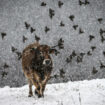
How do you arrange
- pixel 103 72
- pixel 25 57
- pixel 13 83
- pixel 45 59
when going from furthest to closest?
1. pixel 103 72
2. pixel 13 83
3. pixel 25 57
4. pixel 45 59

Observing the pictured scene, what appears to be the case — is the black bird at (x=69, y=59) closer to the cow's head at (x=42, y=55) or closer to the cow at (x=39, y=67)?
the cow at (x=39, y=67)

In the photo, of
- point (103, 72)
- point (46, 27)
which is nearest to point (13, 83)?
point (46, 27)

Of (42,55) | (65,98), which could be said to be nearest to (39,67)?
(42,55)

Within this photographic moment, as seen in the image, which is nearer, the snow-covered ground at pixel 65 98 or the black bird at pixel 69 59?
the snow-covered ground at pixel 65 98

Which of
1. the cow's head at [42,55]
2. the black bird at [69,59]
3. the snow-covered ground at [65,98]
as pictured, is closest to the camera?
the snow-covered ground at [65,98]

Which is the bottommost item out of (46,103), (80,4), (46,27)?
(46,103)

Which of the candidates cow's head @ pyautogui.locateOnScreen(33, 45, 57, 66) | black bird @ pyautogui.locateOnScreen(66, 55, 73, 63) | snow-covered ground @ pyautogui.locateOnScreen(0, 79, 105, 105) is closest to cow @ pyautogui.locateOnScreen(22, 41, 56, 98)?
cow's head @ pyautogui.locateOnScreen(33, 45, 57, 66)

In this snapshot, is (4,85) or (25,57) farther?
(4,85)

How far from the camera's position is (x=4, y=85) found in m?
16.3

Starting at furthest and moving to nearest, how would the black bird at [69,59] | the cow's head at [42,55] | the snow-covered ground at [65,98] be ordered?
the black bird at [69,59]
the cow's head at [42,55]
the snow-covered ground at [65,98]

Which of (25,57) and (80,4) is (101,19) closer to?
(80,4)

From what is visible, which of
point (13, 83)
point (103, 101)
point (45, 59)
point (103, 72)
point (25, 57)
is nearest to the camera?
point (103, 101)

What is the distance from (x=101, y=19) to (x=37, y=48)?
993cm

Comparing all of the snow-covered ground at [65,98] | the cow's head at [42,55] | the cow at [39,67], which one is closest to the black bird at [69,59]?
the snow-covered ground at [65,98]
